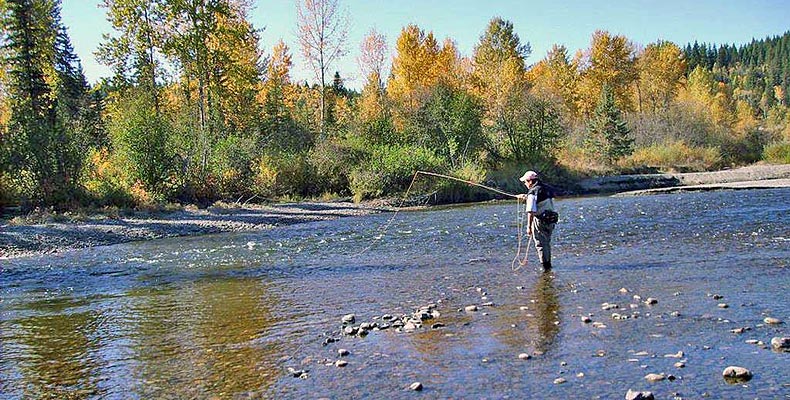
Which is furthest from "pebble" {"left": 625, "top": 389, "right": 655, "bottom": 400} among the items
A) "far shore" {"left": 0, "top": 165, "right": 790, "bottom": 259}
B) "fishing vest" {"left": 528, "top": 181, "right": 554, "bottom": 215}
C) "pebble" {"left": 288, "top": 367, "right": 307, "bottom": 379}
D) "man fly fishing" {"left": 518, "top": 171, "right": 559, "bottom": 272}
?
"far shore" {"left": 0, "top": 165, "right": 790, "bottom": 259}

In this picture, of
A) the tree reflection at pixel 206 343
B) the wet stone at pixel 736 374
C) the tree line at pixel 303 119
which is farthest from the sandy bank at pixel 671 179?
the wet stone at pixel 736 374

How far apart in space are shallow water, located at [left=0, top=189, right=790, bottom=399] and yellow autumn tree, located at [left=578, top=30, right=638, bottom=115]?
158 ft

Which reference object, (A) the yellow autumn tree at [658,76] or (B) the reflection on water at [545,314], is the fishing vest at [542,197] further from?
(A) the yellow autumn tree at [658,76]

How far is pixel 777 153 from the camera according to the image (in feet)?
179

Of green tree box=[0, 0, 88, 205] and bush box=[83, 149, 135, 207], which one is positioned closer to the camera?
green tree box=[0, 0, 88, 205]

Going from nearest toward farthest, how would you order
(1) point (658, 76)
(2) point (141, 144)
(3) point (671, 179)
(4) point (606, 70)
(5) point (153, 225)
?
(5) point (153, 225)
(2) point (141, 144)
(3) point (671, 179)
(4) point (606, 70)
(1) point (658, 76)

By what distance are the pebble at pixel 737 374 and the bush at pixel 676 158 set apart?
1782 inches

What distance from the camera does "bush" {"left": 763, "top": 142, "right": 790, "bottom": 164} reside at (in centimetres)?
5344

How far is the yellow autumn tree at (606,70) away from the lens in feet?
213

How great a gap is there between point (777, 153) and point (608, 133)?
1628 cm


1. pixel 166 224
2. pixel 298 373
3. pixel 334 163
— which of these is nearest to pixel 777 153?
pixel 334 163

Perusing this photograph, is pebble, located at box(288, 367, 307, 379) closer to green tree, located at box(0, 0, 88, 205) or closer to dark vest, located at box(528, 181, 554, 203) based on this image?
dark vest, located at box(528, 181, 554, 203)

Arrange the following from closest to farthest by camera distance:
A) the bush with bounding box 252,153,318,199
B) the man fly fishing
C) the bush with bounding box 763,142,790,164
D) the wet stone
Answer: the wet stone
the man fly fishing
the bush with bounding box 252,153,318,199
the bush with bounding box 763,142,790,164

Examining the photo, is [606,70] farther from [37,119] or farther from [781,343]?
[781,343]
